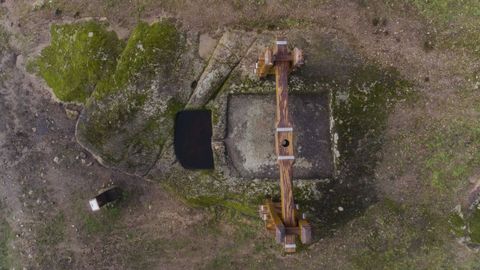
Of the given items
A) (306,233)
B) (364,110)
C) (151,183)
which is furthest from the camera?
(151,183)

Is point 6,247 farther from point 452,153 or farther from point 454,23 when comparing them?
point 454,23

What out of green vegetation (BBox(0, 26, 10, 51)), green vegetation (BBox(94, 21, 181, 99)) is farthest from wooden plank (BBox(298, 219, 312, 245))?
green vegetation (BBox(0, 26, 10, 51))

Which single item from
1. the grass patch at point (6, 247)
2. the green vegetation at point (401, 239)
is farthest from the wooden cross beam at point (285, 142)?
the grass patch at point (6, 247)

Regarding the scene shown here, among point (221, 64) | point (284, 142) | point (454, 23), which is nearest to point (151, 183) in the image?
point (221, 64)

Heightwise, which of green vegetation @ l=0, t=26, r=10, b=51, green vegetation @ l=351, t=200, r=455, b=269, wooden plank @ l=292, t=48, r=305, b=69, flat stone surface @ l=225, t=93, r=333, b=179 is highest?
green vegetation @ l=0, t=26, r=10, b=51

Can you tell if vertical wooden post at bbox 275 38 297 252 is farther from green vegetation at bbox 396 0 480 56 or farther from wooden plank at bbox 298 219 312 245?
green vegetation at bbox 396 0 480 56

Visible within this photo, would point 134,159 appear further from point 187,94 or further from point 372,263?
point 372,263

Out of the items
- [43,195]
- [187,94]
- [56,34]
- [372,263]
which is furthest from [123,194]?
[372,263]
